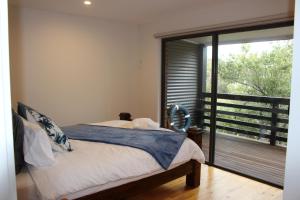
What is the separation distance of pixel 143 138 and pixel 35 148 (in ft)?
3.78

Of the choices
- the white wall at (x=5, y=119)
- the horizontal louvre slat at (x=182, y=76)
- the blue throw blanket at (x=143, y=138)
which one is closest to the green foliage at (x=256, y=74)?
the horizontal louvre slat at (x=182, y=76)

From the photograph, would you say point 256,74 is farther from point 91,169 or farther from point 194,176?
point 91,169

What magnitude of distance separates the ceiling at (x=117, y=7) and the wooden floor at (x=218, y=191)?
2440 mm

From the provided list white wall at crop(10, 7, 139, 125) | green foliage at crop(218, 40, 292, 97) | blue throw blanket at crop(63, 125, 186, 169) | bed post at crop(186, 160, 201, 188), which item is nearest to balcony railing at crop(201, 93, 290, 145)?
green foliage at crop(218, 40, 292, 97)

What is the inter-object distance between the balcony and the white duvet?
134cm

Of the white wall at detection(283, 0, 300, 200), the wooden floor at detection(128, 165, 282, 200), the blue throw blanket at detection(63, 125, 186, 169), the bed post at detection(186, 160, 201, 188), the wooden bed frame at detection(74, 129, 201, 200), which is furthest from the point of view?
the bed post at detection(186, 160, 201, 188)

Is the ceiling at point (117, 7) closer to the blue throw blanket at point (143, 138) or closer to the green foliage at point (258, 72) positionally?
the green foliage at point (258, 72)

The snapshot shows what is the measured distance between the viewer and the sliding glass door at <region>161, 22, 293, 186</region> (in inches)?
122

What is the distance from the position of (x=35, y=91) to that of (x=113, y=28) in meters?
1.83

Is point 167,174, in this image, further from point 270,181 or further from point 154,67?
point 154,67

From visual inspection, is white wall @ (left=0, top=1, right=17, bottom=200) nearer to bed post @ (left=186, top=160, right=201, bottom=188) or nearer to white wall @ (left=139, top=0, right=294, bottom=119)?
bed post @ (left=186, top=160, right=201, bottom=188)

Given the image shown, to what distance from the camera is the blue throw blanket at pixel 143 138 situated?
8.19 ft

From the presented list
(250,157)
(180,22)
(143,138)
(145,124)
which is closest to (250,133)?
(250,157)

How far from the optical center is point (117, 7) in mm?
3711
